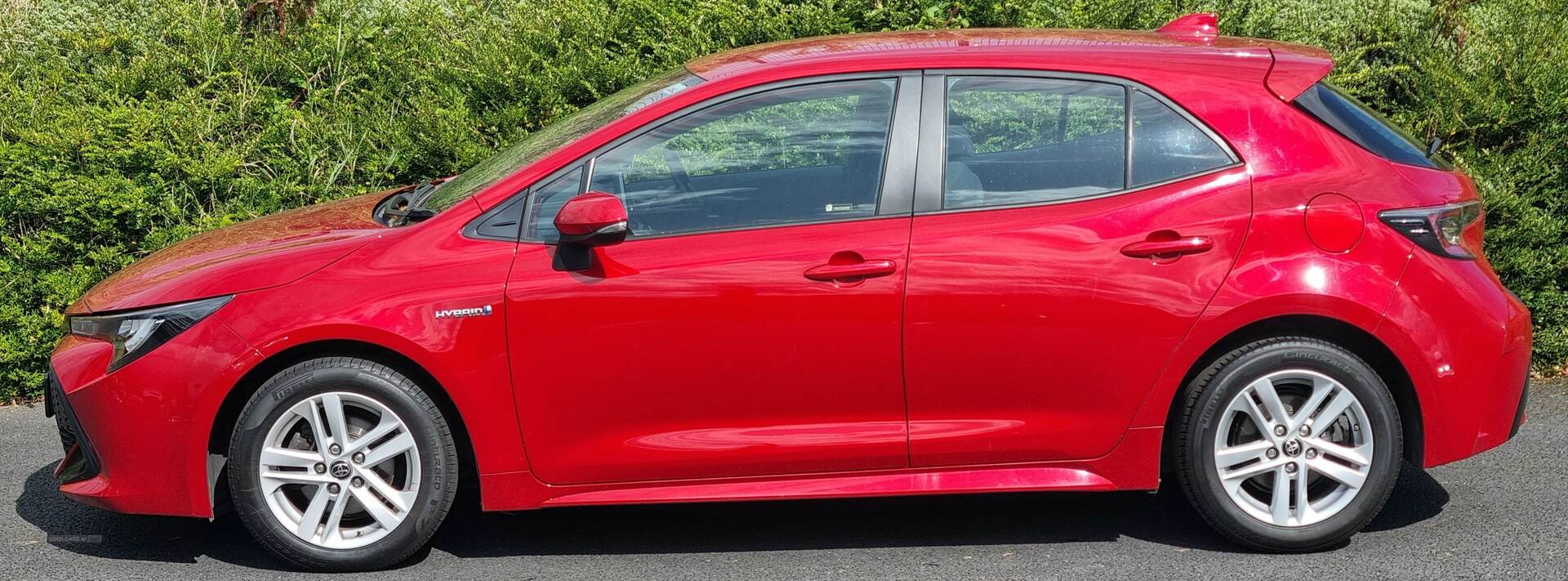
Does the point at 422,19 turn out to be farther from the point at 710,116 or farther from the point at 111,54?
the point at 710,116

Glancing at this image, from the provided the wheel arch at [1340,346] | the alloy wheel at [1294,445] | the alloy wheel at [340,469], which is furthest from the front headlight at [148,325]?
the alloy wheel at [1294,445]

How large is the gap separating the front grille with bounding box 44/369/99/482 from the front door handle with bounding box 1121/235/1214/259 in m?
3.18

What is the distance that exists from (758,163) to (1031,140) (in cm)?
82

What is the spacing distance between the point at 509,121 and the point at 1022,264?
392cm

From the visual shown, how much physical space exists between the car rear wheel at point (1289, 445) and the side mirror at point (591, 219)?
5.88 ft

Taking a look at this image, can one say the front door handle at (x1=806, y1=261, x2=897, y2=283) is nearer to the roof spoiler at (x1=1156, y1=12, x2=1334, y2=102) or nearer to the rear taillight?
the roof spoiler at (x1=1156, y1=12, x2=1334, y2=102)

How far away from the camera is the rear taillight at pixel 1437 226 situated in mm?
4203

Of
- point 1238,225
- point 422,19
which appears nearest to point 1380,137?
point 1238,225

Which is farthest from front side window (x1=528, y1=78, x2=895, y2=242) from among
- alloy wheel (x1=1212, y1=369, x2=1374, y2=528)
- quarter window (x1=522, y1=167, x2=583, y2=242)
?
alloy wheel (x1=1212, y1=369, x2=1374, y2=528)

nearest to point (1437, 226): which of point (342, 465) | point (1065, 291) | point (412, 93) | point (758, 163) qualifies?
point (1065, 291)

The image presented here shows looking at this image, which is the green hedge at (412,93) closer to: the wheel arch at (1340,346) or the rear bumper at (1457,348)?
the rear bumper at (1457,348)

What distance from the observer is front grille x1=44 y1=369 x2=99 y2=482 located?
4.35 meters

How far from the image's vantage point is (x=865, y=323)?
13.6ft

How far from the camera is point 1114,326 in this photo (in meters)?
4.17
